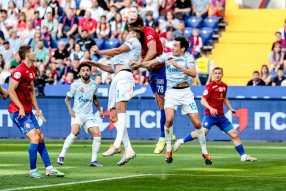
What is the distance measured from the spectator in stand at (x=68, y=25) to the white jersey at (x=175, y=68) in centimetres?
1379

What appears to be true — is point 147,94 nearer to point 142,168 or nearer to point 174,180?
point 142,168

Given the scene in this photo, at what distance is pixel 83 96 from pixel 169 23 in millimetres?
12063

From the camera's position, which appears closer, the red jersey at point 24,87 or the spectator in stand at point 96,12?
the red jersey at point 24,87

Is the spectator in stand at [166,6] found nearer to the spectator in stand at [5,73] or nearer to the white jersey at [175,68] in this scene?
the spectator in stand at [5,73]

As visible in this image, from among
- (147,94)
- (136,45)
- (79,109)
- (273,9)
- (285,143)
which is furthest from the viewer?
(273,9)

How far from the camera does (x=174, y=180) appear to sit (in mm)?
8109

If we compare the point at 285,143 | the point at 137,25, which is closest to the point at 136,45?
the point at 137,25

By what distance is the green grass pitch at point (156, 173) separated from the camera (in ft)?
24.6

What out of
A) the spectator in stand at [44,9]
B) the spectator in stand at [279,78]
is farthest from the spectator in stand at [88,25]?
the spectator in stand at [279,78]

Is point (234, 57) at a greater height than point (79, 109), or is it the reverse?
point (79, 109)

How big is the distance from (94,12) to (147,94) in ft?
21.8

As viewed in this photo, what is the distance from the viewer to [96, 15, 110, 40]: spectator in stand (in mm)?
23062

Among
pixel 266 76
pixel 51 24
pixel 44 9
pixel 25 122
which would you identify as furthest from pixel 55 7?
pixel 25 122

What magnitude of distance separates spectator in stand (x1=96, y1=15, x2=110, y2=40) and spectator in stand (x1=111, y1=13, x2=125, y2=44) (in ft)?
0.97
